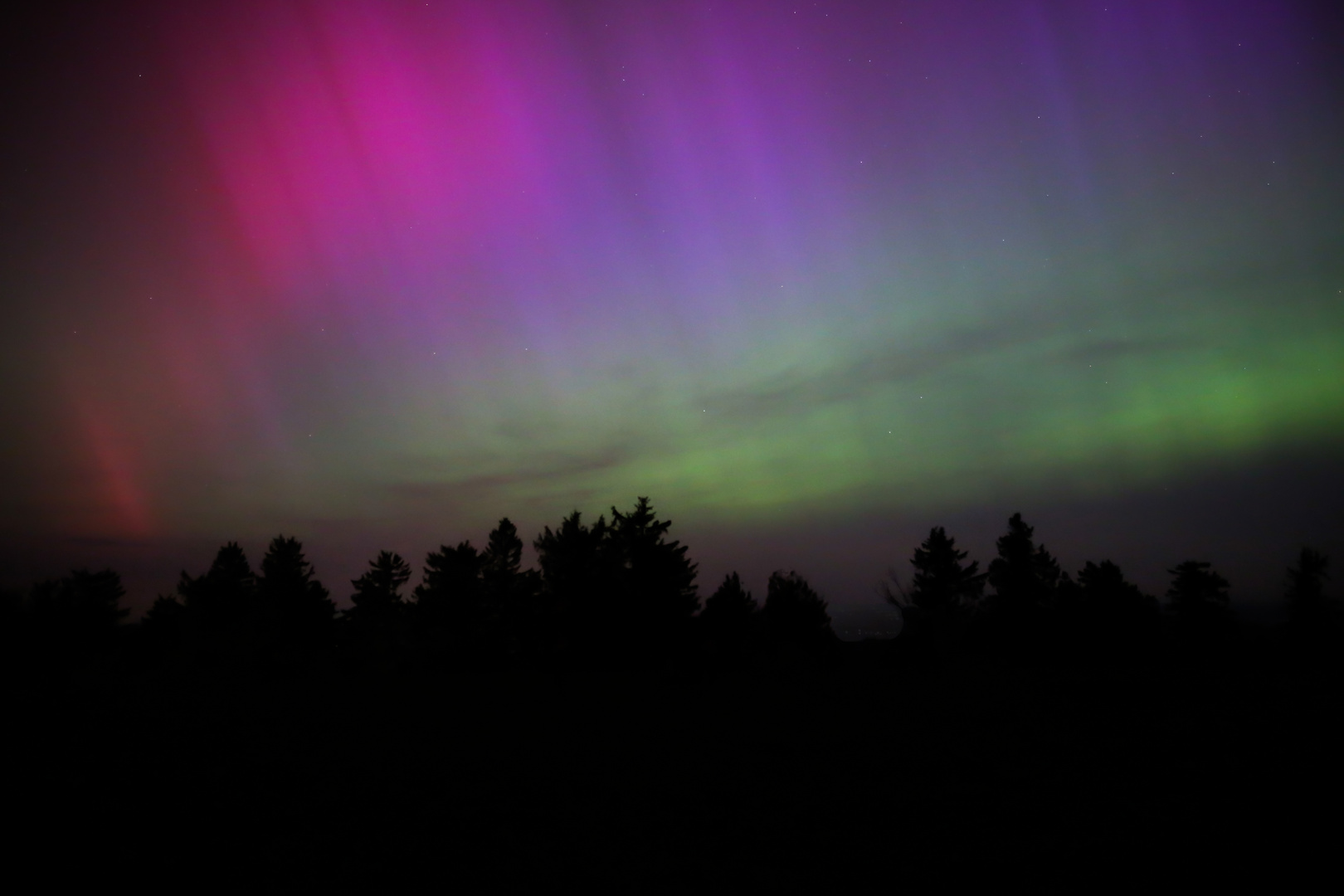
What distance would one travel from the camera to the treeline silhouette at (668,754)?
Answer: 8727 mm

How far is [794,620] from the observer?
46.1m

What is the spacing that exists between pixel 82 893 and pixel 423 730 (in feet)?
33.4

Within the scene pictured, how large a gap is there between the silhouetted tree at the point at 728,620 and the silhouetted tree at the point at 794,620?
1993mm

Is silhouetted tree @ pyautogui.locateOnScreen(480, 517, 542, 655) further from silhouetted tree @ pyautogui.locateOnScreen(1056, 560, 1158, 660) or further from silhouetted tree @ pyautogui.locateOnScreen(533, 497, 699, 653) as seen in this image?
silhouetted tree @ pyautogui.locateOnScreen(1056, 560, 1158, 660)

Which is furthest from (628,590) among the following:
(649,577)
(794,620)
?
(794,620)

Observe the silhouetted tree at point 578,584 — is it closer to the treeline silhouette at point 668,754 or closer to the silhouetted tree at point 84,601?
the treeline silhouette at point 668,754

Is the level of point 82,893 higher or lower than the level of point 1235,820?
higher

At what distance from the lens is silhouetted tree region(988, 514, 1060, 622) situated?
56.7 m

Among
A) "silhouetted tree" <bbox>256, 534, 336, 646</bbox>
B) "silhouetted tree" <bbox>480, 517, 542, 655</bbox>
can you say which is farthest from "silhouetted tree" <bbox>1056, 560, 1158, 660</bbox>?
"silhouetted tree" <bbox>256, 534, 336, 646</bbox>

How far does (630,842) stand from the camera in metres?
9.08

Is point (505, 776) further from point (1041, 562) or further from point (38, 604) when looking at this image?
point (1041, 562)

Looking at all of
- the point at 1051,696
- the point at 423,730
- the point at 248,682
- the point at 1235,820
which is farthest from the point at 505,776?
the point at 248,682

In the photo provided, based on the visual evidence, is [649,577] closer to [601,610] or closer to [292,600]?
[601,610]

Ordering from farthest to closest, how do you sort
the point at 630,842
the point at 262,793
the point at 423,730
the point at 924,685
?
the point at 924,685 → the point at 423,730 → the point at 262,793 → the point at 630,842
